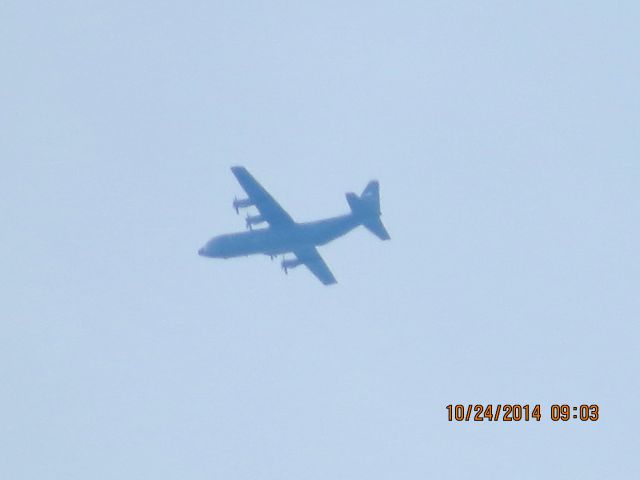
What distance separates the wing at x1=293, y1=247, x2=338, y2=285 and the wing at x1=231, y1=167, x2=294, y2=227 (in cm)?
Answer: 587

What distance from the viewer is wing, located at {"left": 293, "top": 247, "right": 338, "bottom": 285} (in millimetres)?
86000

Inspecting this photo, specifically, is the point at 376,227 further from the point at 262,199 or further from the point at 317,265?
the point at 317,265

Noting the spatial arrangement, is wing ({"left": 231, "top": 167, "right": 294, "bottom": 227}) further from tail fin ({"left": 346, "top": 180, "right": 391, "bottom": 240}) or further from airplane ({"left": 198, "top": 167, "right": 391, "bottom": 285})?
tail fin ({"left": 346, "top": 180, "right": 391, "bottom": 240})

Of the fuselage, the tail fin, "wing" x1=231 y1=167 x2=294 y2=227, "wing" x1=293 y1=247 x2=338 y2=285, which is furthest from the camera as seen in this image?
"wing" x1=293 y1=247 x2=338 y2=285

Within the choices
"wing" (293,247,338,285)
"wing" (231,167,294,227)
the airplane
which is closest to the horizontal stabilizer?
the airplane

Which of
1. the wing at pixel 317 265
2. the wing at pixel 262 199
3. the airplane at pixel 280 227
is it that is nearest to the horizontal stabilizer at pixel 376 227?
the airplane at pixel 280 227

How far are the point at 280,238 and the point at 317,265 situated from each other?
7.67 meters

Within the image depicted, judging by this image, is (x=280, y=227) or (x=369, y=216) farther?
(x=280, y=227)

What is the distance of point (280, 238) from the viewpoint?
263 ft

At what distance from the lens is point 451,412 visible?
6694 centimetres

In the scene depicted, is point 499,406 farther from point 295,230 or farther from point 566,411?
point 295,230

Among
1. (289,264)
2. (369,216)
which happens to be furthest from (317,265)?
(369,216)

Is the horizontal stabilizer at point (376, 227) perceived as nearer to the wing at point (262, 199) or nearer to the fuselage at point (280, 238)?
the fuselage at point (280, 238)

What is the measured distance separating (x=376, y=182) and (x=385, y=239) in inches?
262
